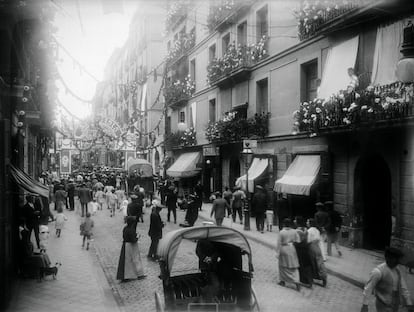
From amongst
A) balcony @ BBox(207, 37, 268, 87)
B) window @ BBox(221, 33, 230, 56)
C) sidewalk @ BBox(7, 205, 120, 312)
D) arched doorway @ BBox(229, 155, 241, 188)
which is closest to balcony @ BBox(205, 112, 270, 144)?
arched doorway @ BBox(229, 155, 241, 188)

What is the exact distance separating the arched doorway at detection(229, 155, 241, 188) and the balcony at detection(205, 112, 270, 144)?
1342 mm

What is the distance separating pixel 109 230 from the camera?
19031mm

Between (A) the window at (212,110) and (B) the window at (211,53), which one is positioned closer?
(B) the window at (211,53)

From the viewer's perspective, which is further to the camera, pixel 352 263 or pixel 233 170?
pixel 233 170

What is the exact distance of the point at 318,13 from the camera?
1552 centimetres

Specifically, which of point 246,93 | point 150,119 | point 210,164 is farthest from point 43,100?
point 150,119

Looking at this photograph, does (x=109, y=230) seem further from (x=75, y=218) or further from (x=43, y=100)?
(x=43, y=100)

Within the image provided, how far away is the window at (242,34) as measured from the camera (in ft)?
75.9

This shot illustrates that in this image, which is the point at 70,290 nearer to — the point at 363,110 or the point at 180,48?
the point at 363,110

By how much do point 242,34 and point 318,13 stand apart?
27.6ft

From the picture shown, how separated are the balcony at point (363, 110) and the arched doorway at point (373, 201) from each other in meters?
1.68

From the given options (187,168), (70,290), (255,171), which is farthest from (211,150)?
(70,290)

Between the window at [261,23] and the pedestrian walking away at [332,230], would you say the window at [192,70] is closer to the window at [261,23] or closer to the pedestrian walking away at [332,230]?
the window at [261,23]

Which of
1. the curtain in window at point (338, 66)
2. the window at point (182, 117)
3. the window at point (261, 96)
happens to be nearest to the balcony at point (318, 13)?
the curtain in window at point (338, 66)
